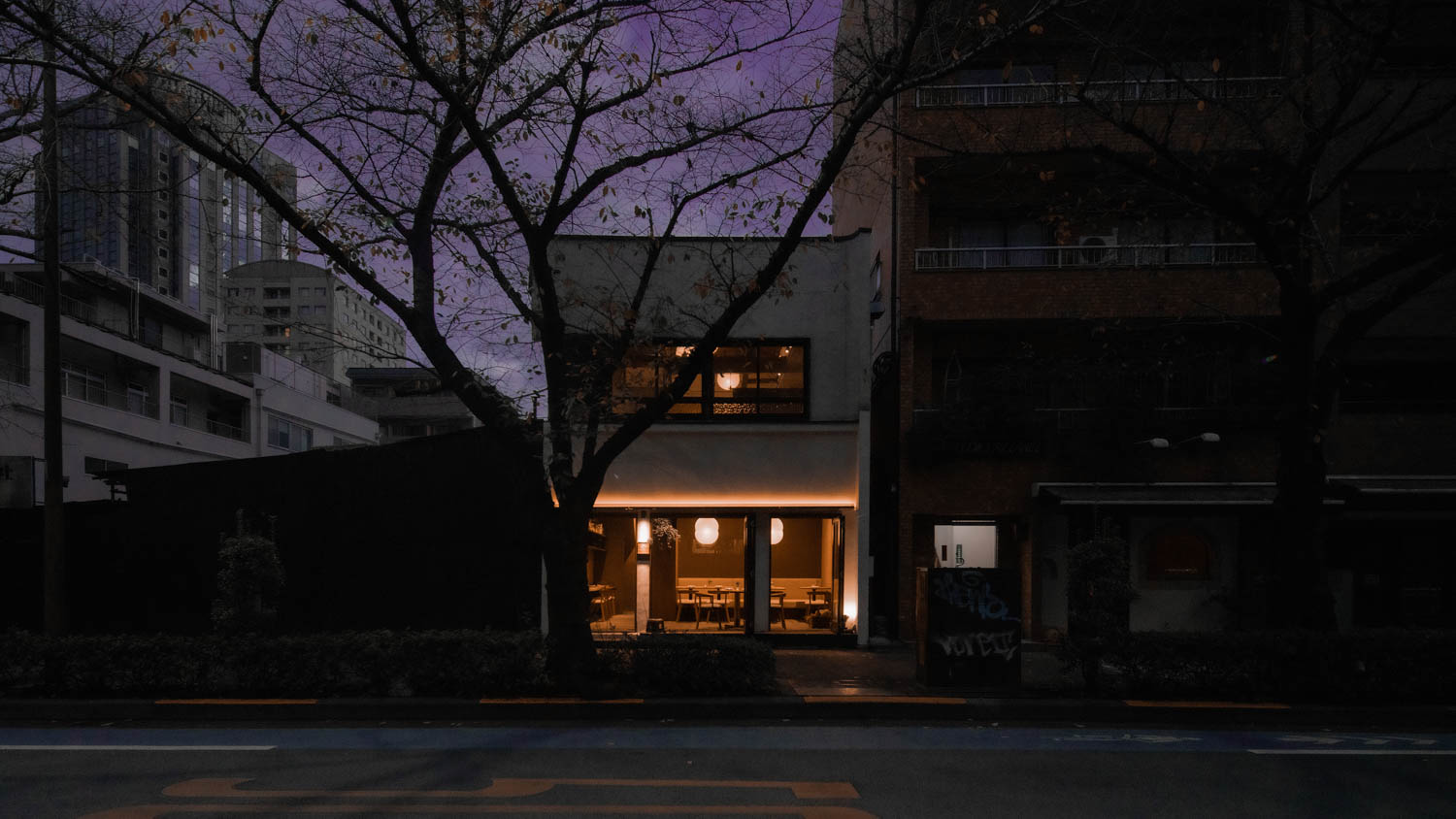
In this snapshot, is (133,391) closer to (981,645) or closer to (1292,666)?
(981,645)

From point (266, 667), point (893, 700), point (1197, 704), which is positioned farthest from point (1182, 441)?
point (266, 667)

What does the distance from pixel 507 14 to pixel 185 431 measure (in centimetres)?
3634

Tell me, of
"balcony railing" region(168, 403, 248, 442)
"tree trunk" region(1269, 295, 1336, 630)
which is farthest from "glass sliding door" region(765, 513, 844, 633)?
"balcony railing" region(168, 403, 248, 442)

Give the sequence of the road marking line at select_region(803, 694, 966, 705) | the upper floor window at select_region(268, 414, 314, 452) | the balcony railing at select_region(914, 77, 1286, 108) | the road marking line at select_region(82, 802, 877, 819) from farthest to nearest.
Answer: the upper floor window at select_region(268, 414, 314, 452)
the balcony railing at select_region(914, 77, 1286, 108)
the road marking line at select_region(803, 694, 966, 705)
the road marking line at select_region(82, 802, 877, 819)

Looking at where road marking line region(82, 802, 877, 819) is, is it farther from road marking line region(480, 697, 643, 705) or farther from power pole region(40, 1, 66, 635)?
power pole region(40, 1, 66, 635)

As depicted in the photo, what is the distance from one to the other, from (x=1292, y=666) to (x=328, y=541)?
13.9m

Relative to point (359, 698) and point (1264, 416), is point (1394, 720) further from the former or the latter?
point (359, 698)

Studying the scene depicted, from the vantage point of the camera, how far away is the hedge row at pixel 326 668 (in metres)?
10.3

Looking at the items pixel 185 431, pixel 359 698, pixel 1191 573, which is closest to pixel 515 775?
pixel 359 698

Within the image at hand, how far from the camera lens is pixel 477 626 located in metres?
14.7

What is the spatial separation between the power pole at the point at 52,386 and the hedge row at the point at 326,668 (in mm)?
1350

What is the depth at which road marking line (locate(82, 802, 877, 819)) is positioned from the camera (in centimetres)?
646

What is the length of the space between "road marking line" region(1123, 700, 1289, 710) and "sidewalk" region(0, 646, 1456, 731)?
11mm

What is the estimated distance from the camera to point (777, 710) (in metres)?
10.2
